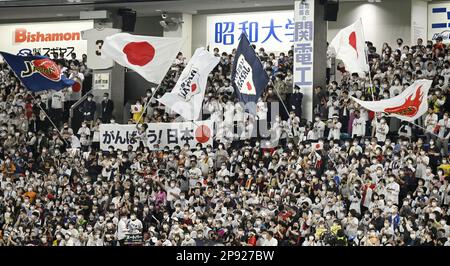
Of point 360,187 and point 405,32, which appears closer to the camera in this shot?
point 360,187

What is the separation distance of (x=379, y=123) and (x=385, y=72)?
2.62 metres

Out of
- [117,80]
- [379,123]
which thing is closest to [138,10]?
[117,80]

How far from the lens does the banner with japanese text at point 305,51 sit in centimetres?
3183

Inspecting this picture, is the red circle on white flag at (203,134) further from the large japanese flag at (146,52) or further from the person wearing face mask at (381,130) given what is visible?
the person wearing face mask at (381,130)

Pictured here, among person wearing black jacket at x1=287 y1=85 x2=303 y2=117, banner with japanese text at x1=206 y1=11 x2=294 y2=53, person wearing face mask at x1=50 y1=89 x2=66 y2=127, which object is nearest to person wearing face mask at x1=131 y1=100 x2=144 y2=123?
person wearing face mask at x1=50 y1=89 x2=66 y2=127

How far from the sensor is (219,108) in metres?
31.3

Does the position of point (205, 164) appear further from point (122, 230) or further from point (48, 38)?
point (48, 38)

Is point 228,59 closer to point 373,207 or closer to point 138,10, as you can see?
point 138,10

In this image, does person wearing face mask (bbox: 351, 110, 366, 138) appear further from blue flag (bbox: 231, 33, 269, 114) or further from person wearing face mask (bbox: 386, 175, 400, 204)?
person wearing face mask (bbox: 386, 175, 400, 204)

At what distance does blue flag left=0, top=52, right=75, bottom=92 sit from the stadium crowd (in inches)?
63.5

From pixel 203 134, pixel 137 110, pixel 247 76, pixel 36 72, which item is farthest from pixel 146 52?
pixel 36 72

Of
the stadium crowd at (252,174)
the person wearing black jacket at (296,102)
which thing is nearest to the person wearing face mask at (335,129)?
the stadium crowd at (252,174)

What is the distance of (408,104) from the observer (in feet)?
88.1

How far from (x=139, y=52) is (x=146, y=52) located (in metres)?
0.22
